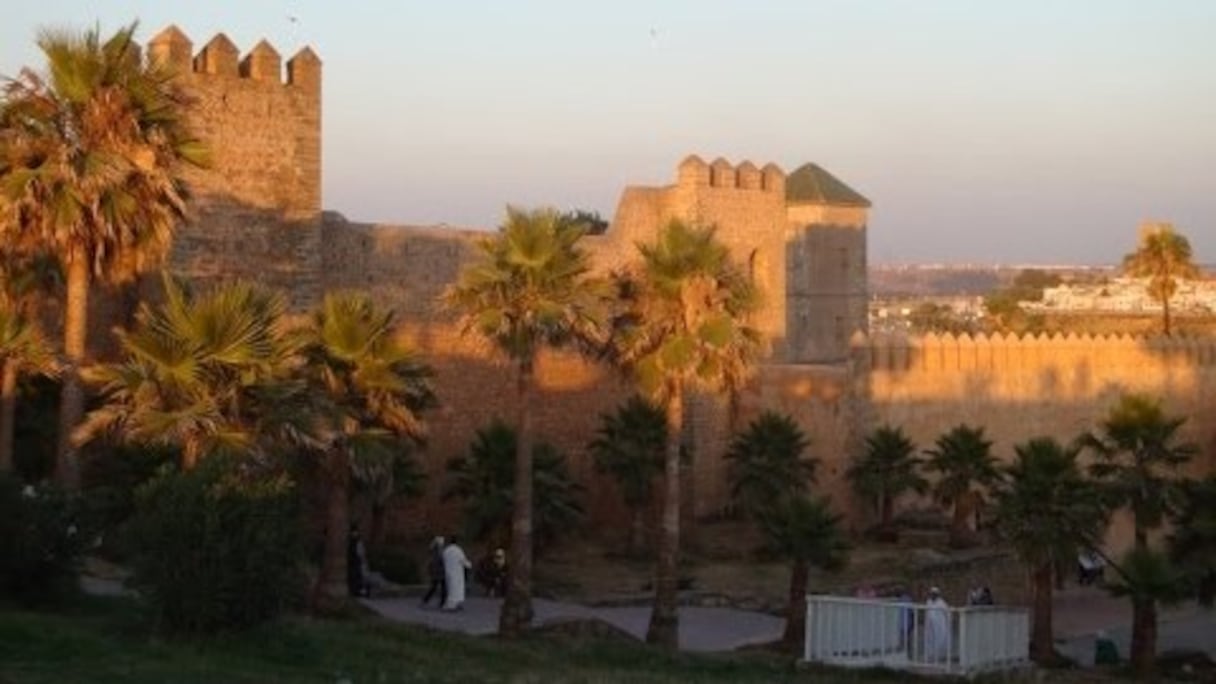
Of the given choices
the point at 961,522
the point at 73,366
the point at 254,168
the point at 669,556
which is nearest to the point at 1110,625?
the point at 961,522

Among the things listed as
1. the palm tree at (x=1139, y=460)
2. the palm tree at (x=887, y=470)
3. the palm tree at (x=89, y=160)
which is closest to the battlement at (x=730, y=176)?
the palm tree at (x=887, y=470)

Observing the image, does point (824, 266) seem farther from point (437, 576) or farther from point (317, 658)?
point (317, 658)

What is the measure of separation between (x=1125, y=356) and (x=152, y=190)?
1089 inches

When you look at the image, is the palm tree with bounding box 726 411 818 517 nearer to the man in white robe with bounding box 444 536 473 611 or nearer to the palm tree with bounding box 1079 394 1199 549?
the palm tree with bounding box 1079 394 1199 549

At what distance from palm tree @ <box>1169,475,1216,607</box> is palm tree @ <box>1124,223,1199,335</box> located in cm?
3556

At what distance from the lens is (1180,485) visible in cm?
2119

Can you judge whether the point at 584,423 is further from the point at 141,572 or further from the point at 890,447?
the point at 141,572

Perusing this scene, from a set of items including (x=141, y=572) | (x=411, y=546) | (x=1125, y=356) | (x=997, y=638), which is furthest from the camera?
(x=1125, y=356)

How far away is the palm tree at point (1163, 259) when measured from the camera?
53875mm

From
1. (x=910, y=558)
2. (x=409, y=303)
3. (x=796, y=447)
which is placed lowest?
(x=910, y=558)

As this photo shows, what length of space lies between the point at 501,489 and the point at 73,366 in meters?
7.82

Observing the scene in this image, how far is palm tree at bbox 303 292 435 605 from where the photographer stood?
17484mm

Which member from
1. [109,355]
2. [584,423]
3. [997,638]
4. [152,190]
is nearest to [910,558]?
[584,423]

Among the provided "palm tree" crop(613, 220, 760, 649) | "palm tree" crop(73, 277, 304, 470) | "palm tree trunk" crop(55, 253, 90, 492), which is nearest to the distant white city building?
"palm tree" crop(613, 220, 760, 649)
